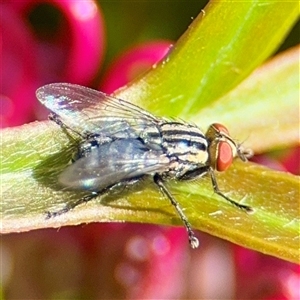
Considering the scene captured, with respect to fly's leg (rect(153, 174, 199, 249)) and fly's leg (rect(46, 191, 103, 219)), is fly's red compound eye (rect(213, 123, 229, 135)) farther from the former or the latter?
fly's leg (rect(46, 191, 103, 219))

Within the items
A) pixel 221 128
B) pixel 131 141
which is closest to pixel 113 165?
pixel 131 141

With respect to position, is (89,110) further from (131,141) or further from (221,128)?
(221,128)

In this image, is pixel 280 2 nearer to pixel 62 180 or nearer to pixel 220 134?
pixel 220 134

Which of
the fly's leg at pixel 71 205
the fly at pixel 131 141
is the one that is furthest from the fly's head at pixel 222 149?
the fly's leg at pixel 71 205

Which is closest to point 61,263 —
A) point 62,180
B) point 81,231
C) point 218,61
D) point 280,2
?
point 81,231

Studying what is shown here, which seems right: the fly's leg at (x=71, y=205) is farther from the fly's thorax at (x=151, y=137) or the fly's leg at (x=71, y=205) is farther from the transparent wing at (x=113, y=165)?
the fly's thorax at (x=151, y=137)
